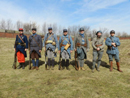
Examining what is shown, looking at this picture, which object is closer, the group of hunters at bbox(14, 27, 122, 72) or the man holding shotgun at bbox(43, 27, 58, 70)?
the group of hunters at bbox(14, 27, 122, 72)

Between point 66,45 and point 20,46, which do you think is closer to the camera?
point 66,45

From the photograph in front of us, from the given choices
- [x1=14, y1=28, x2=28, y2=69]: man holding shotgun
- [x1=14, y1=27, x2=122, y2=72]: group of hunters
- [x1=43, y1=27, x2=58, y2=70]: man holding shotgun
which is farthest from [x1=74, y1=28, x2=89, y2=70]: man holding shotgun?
[x1=14, y1=28, x2=28, y2=69]: man holding shotgun

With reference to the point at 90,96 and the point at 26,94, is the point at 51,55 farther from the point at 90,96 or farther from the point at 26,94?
the point at 90,96

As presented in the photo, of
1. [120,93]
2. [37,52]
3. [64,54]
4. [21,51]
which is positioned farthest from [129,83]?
[21,51]

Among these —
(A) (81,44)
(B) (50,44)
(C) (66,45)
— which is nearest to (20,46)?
(B) (50,44)

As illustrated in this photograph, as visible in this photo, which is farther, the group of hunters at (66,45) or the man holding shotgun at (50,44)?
the man holding shotgun at (50,44)

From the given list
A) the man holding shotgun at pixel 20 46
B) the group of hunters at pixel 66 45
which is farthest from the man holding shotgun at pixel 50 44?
the man holding shotgun at pixel 20 46

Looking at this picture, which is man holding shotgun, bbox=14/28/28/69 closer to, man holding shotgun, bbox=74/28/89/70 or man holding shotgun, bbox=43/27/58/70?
man holding shotgun, bbox=43/27/58/70

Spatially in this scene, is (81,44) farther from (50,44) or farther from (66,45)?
(50,44)

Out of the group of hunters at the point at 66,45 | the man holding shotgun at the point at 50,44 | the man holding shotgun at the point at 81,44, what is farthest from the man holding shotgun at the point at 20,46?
the man holding shotgun at the point at 81,44

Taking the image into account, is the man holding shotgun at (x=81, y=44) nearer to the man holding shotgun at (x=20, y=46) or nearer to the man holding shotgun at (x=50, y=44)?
the man holding shotgun at (x=50, y=44)

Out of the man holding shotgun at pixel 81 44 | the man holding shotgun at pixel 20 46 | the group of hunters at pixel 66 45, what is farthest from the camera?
the man holding shotgun at pixel 20 46

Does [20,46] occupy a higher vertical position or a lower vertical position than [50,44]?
lower

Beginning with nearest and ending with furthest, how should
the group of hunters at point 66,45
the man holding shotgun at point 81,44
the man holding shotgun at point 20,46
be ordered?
the group of hunters at point 66,45, the man holding shotgun at point 81,44, the man holding shotgun at point 20,46
